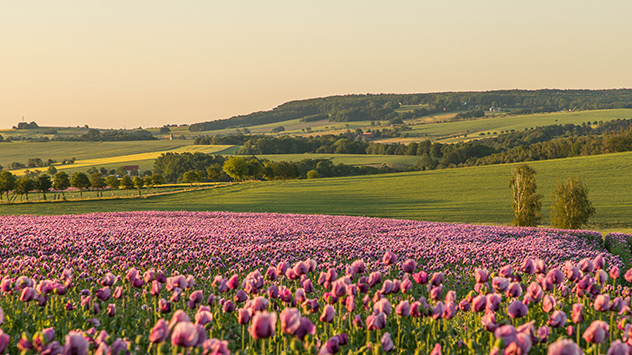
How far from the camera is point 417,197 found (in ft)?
235

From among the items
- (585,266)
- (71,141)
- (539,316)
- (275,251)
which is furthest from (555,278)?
(71,141)

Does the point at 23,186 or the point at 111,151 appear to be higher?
the point at 111,151

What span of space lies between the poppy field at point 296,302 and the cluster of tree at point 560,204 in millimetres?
30168

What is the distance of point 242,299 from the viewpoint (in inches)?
257

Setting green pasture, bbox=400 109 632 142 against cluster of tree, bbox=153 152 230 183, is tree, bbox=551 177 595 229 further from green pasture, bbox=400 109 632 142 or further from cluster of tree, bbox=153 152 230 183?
green pasture, bbox=400 109 632 142

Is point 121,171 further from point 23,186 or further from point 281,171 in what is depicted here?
point 23,186

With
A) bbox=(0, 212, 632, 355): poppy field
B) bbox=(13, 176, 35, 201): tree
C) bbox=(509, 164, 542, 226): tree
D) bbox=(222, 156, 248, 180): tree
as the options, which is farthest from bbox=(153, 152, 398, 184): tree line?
bbox=(0, 212, 632, 355): poppy field

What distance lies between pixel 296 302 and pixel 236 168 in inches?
3480

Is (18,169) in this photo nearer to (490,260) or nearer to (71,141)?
(71,141)

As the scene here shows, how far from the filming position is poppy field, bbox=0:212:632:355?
4250mm

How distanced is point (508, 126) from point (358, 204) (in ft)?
428

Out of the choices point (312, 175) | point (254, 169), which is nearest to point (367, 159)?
point (312, 175)

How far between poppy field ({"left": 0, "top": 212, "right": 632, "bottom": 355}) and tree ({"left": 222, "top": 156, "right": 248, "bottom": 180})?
75889mm

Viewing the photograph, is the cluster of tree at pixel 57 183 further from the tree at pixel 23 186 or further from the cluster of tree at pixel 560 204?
the cluster of tree at pixel 560 204
